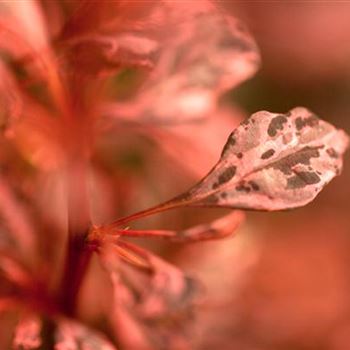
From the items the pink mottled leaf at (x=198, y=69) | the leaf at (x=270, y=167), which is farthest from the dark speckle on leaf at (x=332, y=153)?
the pink mottled leaf at (x=198, y=69)

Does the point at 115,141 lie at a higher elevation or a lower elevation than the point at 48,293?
higher

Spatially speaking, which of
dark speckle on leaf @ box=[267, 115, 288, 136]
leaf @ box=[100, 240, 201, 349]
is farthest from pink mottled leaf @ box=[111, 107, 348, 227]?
leaf @ box=[100, 240, 201, 349]

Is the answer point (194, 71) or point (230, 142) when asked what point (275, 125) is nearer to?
point (230, 142)

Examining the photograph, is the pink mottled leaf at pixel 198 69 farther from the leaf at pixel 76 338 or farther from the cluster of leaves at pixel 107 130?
the leaf at pixel 76 338

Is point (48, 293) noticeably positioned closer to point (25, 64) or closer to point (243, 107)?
point (25, 64)

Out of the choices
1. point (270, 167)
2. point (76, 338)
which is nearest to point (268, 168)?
point (270, 167)

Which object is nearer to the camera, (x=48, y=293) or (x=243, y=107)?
(x=48, y=293)

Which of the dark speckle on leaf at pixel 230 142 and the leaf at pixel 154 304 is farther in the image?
the leaf at pixel 154 304

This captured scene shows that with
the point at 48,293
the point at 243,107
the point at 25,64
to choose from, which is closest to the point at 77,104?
the point at 25,64
